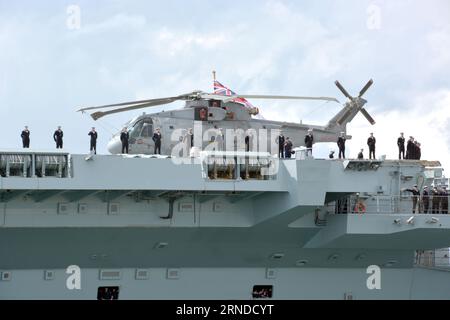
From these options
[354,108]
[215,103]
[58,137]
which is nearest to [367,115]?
[354,108]

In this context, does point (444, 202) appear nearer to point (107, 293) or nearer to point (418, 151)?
point (418, 151)

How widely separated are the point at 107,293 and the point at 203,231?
3.17m

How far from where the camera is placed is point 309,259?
24.1 meters

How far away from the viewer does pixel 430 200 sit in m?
23.4

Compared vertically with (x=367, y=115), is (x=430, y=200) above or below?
below

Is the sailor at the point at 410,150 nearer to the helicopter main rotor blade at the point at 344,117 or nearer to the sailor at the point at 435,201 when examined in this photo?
the sailor at the point at 435,201

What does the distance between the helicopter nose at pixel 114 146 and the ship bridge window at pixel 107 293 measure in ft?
18.4

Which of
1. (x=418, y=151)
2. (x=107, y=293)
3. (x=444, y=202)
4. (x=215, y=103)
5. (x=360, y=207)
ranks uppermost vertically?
(x=215, y=103)

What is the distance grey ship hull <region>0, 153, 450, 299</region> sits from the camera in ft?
68.7

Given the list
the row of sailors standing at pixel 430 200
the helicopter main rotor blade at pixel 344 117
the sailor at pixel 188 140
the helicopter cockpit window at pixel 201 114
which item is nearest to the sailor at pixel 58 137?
Result: the sailor at pixel 188 140

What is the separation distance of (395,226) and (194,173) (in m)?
5.96

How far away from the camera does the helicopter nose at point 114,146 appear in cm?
2678

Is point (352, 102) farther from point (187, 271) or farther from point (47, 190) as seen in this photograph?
point (47, 190)
